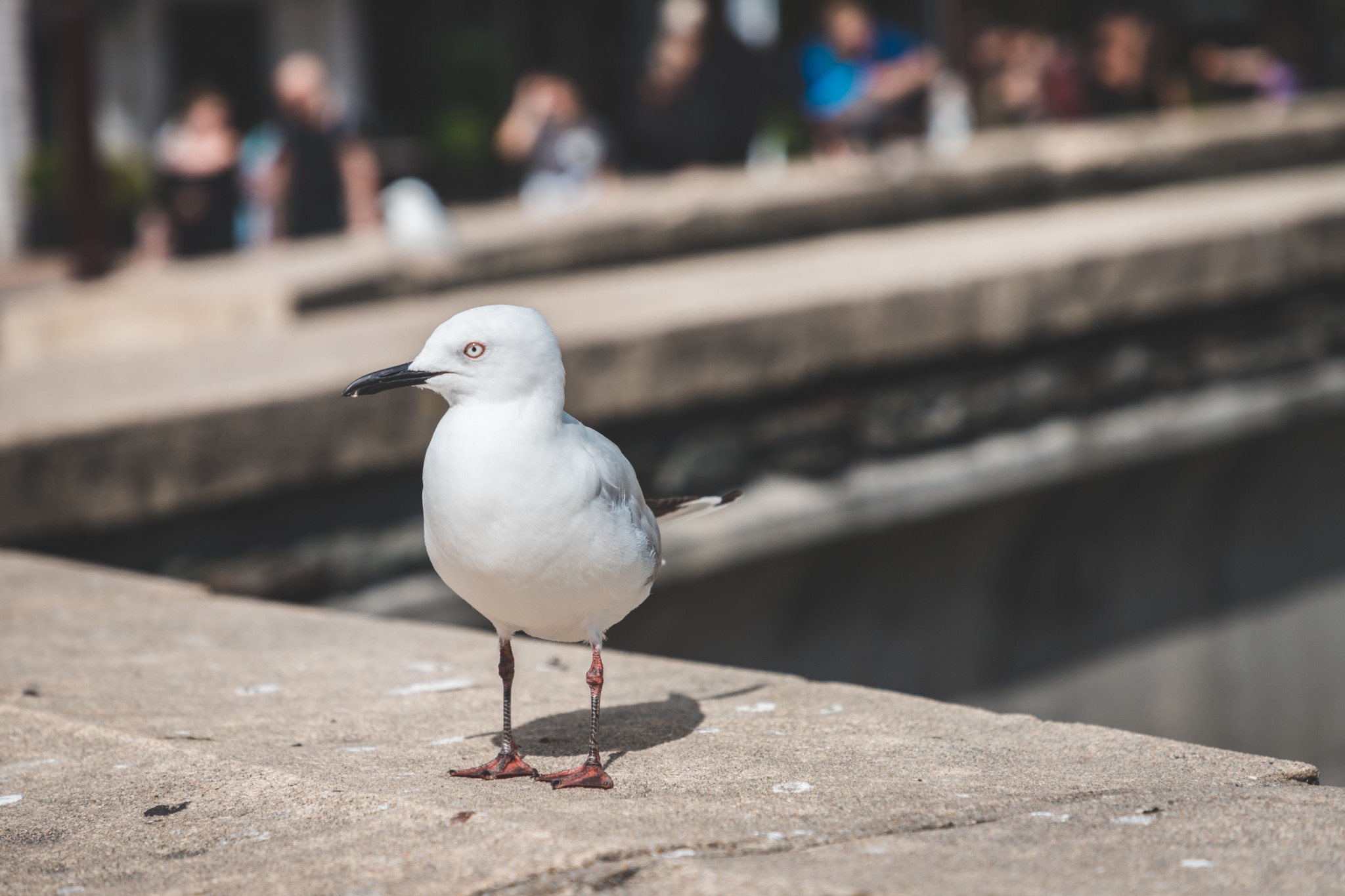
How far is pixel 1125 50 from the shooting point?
39.1 feet

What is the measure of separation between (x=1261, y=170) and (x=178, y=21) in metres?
13.7

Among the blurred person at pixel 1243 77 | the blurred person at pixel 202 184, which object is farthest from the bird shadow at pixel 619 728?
the blurred person at pixel 1243 77

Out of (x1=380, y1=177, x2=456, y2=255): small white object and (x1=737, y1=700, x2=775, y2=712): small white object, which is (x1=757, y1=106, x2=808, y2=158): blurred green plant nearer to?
(x1=380, y1=177, x2=456, y2=255): small white object

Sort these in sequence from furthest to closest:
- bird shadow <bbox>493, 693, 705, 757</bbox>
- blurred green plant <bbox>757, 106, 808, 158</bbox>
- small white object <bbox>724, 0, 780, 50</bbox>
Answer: small white object <bbox>724, 0, 780, 50</bbox> → blurred green plant <bbox>757, 106, 808, 158</bbox> → bird shadow <bbox>493, 693, 705, 757</bbox>

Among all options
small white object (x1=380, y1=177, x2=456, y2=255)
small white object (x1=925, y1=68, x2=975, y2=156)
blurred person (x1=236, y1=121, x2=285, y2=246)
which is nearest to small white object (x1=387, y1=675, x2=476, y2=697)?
small white object (x1=380, y1=177, x2=456, y2=255)

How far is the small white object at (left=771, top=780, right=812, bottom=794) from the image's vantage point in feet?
7.11

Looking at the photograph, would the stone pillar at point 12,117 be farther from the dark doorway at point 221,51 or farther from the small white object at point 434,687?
the small white object at point 434,687

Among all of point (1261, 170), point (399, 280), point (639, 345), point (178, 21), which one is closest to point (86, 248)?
point (399, 280)

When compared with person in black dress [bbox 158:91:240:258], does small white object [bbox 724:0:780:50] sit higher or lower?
higher

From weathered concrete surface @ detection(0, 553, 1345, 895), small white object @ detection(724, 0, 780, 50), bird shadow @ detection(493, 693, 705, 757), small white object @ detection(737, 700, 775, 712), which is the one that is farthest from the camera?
small white object @ detection(724, 0, 780, 50)

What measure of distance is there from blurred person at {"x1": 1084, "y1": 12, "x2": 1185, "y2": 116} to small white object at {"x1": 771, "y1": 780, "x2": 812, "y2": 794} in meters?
10.6

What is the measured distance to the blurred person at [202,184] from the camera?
371 inches

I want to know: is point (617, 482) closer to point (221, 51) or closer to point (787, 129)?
point (787, 129)

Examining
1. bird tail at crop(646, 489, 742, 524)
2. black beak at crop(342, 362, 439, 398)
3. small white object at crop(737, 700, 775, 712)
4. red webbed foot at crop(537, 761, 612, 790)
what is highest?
→ black beak at crop(342, 362, 439, 398)
